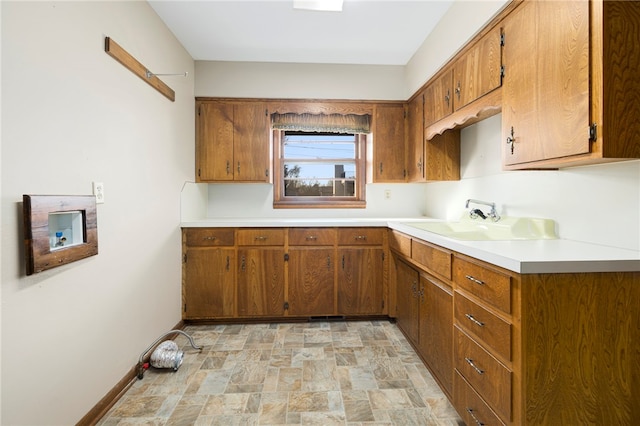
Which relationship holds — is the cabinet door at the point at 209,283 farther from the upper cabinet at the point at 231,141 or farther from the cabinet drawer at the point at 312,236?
the upper cabinet at the point at 231,141

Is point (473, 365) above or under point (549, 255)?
under

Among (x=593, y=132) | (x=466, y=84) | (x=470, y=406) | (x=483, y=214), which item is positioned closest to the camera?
(x=593, y=132)

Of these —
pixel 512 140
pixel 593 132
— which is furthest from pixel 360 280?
pixel 593 132

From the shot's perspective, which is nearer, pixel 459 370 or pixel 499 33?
pixel 459 370

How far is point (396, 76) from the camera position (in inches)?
132

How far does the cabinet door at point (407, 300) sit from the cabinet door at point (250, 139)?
65.1 inches

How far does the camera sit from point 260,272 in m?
2.99

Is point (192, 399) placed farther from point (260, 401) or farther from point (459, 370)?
point (459, 370)

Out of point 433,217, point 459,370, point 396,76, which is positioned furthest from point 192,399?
point 396,76

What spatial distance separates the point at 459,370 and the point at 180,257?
2358mm

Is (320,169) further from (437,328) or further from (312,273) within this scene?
(437,328)

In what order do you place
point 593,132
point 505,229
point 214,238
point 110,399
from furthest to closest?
point 214,238, point 505,229, point 110,399, point 593,132

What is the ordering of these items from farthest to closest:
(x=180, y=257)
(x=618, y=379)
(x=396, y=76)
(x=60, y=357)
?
(x=396, y=76) < (x=180, y=257) < (x=60, y=357) < (x=618, y=379)

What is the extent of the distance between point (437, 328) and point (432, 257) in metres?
0.44
